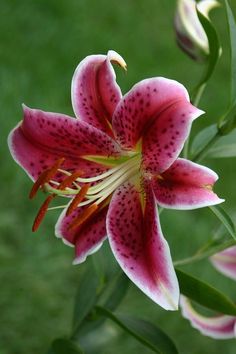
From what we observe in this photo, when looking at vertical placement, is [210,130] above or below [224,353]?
above

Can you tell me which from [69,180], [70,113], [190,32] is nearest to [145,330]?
[69,180]

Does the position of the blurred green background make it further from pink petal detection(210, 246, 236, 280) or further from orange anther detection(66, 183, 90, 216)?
orange anther detection(66, 183, 90, 216)

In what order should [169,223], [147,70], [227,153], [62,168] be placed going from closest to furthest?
[62,168] → [227,153] → [169,223] → [147,70]

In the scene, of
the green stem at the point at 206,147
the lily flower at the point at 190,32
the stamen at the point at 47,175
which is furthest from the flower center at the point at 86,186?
the lily flower at the point at 190,32

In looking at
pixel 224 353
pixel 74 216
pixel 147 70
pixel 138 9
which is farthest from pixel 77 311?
pixel 138 9

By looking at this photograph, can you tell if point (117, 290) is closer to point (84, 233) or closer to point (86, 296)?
point (86, 296)

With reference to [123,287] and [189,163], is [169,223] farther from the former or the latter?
[189,163]
